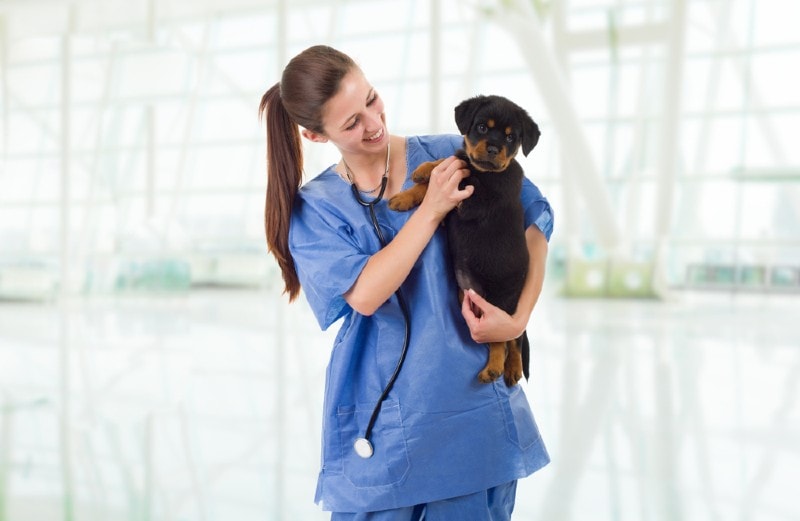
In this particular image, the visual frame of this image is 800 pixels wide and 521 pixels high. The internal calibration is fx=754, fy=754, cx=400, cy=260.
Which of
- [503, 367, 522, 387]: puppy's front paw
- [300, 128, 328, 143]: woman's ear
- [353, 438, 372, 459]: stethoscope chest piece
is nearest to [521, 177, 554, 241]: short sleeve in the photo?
[503, 367, 522, 387]: puppy's front paw

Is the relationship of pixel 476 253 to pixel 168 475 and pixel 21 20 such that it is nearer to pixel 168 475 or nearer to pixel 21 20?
pixel 168 475

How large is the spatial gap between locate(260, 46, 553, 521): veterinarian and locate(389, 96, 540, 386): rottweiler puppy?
26 millimetres

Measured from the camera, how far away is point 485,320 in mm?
1146

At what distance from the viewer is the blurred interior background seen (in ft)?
9.67

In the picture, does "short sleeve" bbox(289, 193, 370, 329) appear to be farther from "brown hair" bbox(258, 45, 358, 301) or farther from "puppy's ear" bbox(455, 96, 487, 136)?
"puppy's ear" bbox(455, 96, 487, 136)

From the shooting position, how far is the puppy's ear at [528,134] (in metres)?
1.29

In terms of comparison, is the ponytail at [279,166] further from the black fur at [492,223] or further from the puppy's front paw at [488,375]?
the puppy's front paw at [488,375]

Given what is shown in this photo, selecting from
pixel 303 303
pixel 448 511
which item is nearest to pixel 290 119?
pixel 448 511

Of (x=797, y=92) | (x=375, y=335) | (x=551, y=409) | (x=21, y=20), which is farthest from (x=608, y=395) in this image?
(x=21, y=20)

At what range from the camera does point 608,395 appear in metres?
4.18

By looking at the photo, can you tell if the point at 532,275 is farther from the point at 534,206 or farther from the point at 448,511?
the point at 448,511

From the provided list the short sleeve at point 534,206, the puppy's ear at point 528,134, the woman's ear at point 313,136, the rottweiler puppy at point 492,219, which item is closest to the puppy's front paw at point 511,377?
the rottweiler puppy at point 492,219

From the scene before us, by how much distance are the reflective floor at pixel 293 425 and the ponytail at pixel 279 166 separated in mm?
1412

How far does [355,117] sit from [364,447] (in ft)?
1.74
